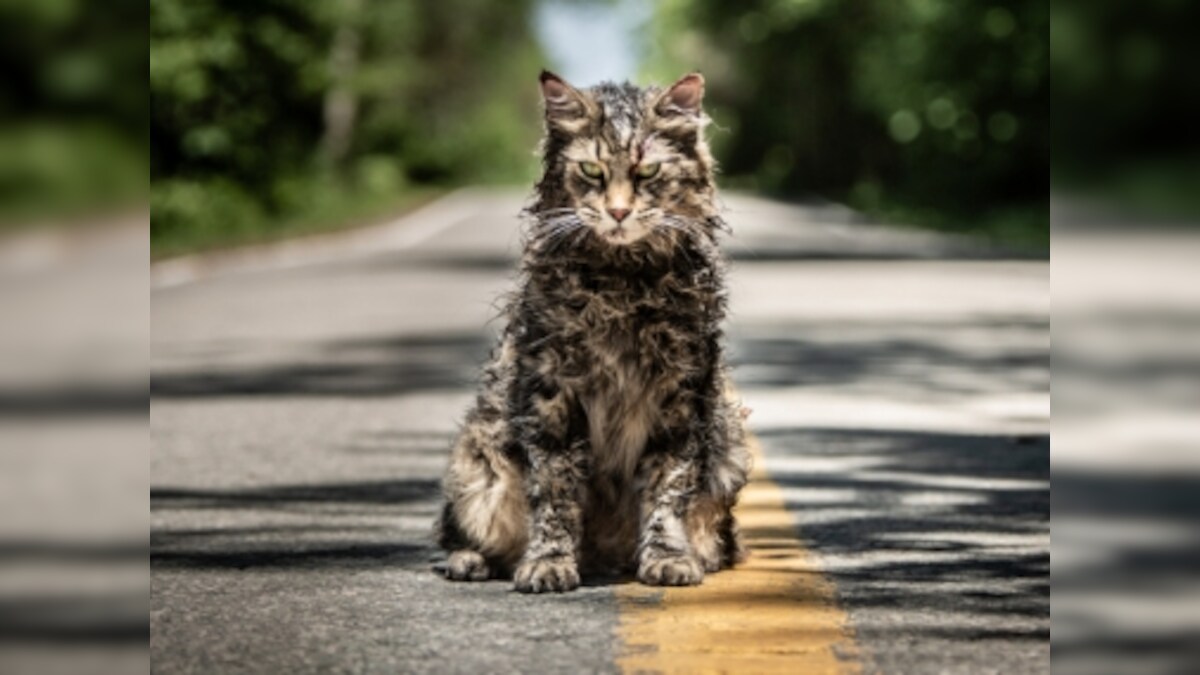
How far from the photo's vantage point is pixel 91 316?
1812 cm

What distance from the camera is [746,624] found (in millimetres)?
5730

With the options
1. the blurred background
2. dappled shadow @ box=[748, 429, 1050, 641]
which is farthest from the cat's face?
the blurred background

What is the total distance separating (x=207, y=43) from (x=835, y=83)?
25.9 meters

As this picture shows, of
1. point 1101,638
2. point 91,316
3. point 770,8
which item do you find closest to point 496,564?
point 1101,638

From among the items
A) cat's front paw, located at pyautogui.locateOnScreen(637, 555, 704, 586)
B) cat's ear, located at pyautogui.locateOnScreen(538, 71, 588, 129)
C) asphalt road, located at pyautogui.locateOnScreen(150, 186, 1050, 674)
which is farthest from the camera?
cat's front paw, located at pyautogui.locateOnScreen(637, 555, 704, 586)

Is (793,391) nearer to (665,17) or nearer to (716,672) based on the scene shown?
(716,672)

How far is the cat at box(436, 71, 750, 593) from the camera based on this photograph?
5.98 meters

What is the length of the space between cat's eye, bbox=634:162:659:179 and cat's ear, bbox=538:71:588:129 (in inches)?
8.0

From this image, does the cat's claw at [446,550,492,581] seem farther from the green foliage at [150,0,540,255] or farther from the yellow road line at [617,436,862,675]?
the green foliage at [150,0,540,255]

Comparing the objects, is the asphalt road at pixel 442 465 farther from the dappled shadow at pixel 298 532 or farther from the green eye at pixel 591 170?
the green eye at pixel 591 170

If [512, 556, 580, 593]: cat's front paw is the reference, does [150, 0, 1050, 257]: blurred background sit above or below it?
above

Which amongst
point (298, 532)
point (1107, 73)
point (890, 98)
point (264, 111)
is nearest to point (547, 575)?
point (298, 532)

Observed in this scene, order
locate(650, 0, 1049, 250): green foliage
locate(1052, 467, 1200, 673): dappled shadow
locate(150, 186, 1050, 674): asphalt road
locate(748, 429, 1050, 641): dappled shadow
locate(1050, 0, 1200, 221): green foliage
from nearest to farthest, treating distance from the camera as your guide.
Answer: locate(1050, 0, 1200, 221): green foliage
locate(1052, 467, 1200, 673): dappled shadow
locate(150, 186, 1050, 674): asphalt road
locate(748, 429, 1050, 641): dappled shadow
locate(650, 0, 1049, 250): green foliage

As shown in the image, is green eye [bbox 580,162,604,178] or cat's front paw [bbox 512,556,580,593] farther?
cat's front paw [bbox 512,556,580,593]
